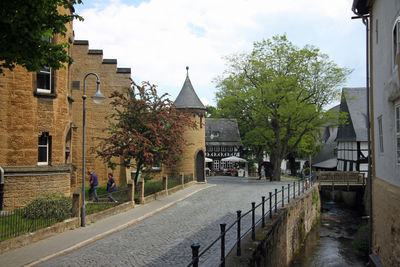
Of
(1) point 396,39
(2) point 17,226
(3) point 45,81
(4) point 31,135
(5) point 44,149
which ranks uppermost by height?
(3) point 45,81

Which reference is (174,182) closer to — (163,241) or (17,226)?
(163,241)

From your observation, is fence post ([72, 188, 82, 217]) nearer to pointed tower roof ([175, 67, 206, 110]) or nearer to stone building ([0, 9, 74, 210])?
stone building ([0, 9, 74, 210])

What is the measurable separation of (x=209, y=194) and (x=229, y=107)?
47.2 ft

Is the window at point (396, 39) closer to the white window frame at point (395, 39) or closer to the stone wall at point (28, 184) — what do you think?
the white window frame at point (395, 39)

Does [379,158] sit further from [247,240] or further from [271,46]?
[271,46]

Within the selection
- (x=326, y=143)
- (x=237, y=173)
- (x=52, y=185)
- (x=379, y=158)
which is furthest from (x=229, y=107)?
(x=326, y=143)

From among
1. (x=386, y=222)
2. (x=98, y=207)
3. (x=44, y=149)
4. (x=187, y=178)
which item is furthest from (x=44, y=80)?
(x=187, y=178)

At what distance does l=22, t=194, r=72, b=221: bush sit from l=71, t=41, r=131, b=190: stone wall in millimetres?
11862

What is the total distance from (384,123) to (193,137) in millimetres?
21972

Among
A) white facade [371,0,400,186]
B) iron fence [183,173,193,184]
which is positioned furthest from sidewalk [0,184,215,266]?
iron fence [183,173,193,184]

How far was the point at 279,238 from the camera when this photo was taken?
1294 centimetres

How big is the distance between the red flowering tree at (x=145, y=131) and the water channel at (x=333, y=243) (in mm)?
8208

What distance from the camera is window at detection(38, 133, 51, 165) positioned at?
16.6m

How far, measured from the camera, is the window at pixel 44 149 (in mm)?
16594
